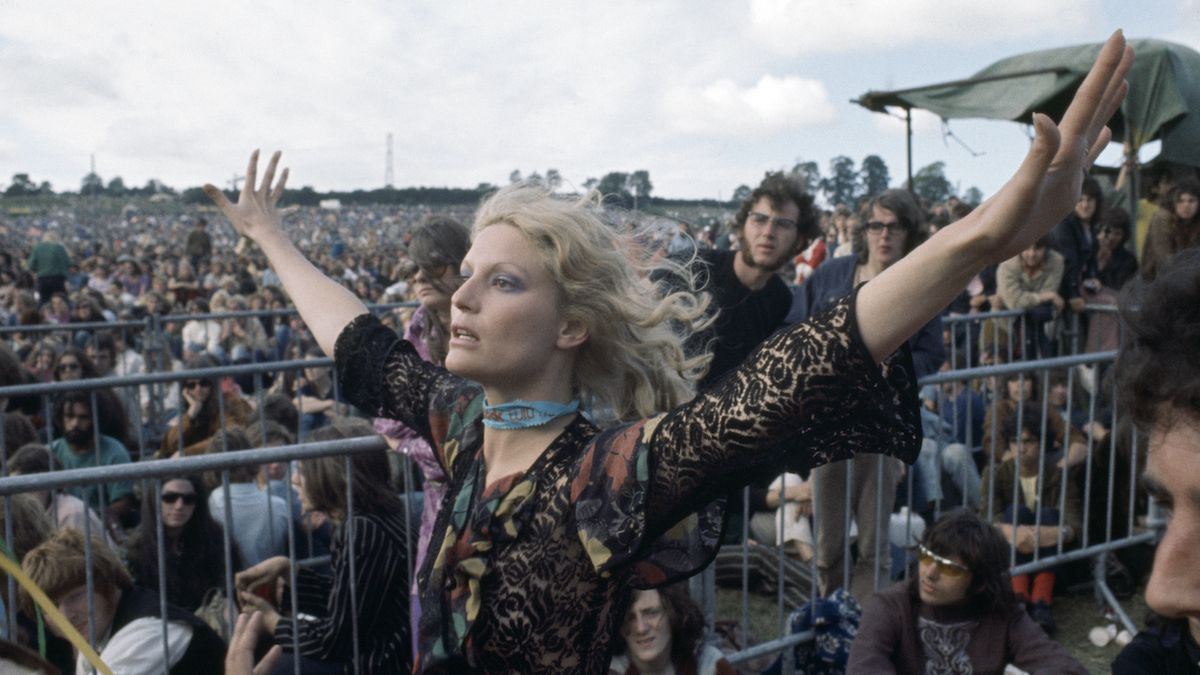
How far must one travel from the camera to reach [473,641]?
1.76 m

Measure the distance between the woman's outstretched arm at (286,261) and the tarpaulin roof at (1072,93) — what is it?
6866 millimetres

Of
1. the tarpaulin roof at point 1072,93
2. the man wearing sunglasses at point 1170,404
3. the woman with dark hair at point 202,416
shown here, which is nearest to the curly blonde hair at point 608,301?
the man wearing sunglasses at point 1170,404

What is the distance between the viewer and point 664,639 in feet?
11.4

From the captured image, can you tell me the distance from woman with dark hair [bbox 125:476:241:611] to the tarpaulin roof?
6.82 meters

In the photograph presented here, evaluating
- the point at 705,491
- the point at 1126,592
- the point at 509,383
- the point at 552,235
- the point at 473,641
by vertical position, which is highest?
the point at 552,235

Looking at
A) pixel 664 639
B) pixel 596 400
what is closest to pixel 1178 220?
pixel 664 639

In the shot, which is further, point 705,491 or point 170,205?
point 170,205

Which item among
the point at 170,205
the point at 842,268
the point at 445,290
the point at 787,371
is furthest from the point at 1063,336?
the point at 170,205

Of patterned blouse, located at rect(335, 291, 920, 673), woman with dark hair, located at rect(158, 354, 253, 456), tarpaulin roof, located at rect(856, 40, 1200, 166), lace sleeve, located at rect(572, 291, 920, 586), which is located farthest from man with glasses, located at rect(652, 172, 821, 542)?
tarpaulin roof, located at rect(856, 40, 1200, 166)

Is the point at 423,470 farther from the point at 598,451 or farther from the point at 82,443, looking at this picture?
the point at 82,443

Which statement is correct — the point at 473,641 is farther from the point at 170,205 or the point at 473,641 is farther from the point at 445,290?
the point at 170,205

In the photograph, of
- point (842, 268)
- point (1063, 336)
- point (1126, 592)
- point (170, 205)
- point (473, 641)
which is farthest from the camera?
point (170, 205)

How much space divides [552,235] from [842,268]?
311 cm

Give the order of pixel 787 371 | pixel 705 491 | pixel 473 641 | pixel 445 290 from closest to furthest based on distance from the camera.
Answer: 1. pixel 787 371
2. pixel 705 491
3. pixel 473 641
4. pixel 445 290
